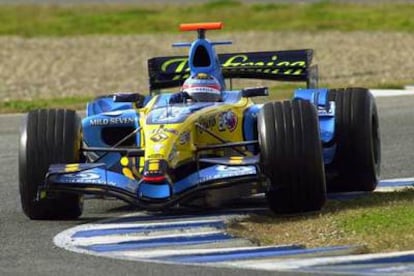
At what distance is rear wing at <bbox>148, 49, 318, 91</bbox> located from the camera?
1382cm

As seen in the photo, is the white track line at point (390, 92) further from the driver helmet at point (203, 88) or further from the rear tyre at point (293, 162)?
the rear tyre at point (293, 162)

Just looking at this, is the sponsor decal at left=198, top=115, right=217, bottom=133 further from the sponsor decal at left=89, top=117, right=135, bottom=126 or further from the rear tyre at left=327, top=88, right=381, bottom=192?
the rear tyre at left=327, top=88, right=381, bottom=192

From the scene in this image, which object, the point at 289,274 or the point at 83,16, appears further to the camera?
the point at 83,16

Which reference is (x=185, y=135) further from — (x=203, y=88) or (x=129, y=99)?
(x=203, y=88)

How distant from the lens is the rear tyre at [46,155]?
36.4 ft

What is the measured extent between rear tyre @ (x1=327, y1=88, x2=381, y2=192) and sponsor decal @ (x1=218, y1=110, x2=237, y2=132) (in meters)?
1.12

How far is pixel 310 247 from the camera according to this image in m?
9.25

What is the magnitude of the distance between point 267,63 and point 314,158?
3.36m

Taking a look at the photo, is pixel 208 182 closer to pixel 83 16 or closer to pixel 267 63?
pixel 267 63

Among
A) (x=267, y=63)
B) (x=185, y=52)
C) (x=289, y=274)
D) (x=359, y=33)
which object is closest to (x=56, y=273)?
(x=289, y=274)

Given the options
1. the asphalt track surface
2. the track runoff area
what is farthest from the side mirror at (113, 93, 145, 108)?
the track runoff area

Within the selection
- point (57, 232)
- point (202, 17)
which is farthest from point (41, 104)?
point (202, 17)

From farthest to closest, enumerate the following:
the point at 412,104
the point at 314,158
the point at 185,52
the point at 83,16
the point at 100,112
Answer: the point at 83,16 < the point at 185,52 < the point at 412,104 < the point at 100,112 < the point at 314,158

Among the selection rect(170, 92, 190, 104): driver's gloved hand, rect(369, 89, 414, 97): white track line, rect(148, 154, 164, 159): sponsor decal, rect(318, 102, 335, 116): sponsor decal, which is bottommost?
rect(369, 89, 414, 97): white track line
